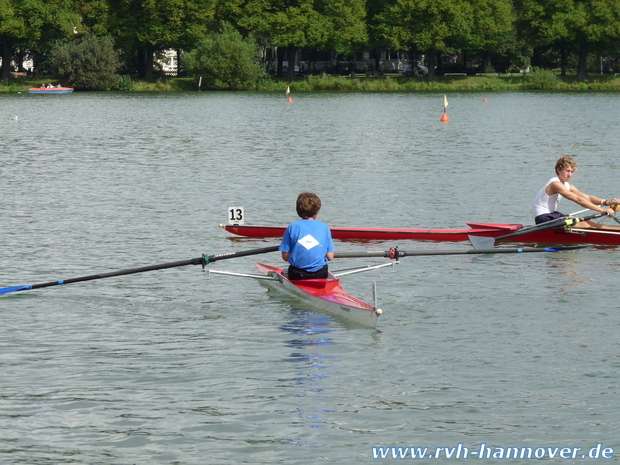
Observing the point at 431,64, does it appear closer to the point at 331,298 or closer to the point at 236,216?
the point at 236,216

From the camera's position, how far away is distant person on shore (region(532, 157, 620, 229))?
17.6 metres

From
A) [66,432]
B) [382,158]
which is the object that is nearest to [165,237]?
[66,432]

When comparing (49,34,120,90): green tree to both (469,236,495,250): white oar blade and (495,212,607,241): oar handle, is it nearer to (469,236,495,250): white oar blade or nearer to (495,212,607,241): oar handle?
(469,236,495,250): white oar blade

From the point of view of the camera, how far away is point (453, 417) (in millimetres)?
9859

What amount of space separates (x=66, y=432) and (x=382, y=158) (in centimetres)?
2860

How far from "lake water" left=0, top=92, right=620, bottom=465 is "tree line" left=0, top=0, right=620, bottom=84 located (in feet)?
241

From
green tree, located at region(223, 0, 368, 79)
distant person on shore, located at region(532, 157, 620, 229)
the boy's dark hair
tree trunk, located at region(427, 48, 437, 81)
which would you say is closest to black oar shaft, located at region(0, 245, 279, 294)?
the boy's dark hair

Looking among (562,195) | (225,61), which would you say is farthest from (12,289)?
(225,61)

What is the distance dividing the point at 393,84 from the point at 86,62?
29.7 metres

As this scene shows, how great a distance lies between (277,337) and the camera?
1272 centimetres

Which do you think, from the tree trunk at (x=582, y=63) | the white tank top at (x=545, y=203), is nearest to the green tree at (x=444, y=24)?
the tree trunk at (x=582, y=63)

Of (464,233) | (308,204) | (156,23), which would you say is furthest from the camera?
(156,23)

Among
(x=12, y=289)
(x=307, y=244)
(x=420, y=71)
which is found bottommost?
(x=12, y=289)

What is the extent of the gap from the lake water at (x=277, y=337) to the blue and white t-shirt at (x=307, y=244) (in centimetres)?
74
